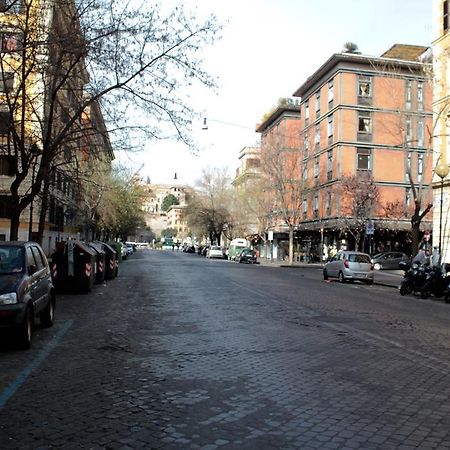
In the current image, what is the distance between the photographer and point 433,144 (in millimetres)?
32375

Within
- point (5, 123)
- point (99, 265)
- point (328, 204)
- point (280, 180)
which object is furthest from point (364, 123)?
point (5, 123)

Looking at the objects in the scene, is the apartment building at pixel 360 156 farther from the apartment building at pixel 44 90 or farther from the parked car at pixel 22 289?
the parked car at pixel 22 289

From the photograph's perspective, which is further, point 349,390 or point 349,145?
point 349,145

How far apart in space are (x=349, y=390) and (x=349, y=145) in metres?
46.1

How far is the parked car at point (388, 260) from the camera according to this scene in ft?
140

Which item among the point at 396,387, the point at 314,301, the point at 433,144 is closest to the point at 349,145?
the point at 433,144

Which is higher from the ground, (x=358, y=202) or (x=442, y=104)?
(x=442, y=104)

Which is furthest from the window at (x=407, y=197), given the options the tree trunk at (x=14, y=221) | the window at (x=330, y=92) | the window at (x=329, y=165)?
the tree trunk at (x=14, y=221)

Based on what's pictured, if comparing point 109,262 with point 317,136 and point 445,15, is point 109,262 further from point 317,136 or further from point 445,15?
point 317,136

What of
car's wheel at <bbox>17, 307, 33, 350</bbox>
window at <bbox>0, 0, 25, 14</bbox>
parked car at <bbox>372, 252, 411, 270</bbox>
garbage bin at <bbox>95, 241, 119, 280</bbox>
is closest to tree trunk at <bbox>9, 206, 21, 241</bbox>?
garbage bin at <bbox>95, 241, 119, 280</bbox>

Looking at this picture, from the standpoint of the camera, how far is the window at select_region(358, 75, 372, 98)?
50875 millimetres

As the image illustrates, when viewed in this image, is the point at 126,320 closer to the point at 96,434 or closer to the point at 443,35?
the point at 96,434

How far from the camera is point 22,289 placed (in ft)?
27.8

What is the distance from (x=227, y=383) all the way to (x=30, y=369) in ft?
8.72
